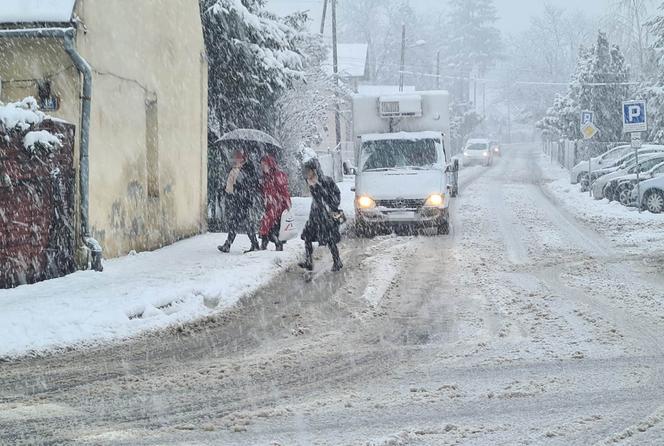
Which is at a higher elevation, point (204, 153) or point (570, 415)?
point (204, 153)

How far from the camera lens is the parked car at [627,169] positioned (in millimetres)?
23297

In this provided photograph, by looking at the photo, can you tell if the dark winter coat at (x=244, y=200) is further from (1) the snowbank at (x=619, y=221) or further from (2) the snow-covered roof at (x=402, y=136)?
(1) the snowbank at (x=619, y=221)

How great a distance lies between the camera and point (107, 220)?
11664mm

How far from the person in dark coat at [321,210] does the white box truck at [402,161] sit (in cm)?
436

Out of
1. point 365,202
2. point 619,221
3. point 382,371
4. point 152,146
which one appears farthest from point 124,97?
point 619,221

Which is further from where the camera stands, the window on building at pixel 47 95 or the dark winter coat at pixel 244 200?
the dark winter coat at pixel 244 200

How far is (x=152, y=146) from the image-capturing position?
13938 millimetres

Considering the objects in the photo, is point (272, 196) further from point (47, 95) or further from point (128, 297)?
point (128, 297)

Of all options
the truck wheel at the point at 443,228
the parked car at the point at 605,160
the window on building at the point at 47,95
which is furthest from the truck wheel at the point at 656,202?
the window on building at the point at 47,95

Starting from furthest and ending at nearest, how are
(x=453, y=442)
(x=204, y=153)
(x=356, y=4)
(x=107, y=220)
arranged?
(x=356, y=4) < (x=204, y=153) < (x=107, y=220) < (x=453, y=442)

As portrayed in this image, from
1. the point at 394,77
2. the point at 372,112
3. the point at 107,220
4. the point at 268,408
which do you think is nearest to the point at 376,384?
the point at 268,408

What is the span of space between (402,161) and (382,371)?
37.3ft

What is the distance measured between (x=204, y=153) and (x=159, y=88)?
2715 mm

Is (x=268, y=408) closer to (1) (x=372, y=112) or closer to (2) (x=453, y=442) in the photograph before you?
(2) (x=453, y=442)
